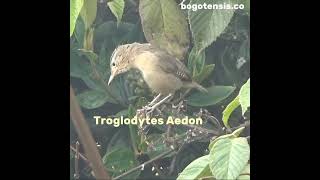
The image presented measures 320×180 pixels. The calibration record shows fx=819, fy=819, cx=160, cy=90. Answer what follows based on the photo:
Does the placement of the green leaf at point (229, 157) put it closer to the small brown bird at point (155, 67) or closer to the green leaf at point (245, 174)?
the green leaf at point (245, 174)

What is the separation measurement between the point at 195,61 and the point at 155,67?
0.09 metres

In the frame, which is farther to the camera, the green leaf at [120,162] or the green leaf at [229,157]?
the green leaf at [120,162]

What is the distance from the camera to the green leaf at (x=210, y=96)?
171 cm

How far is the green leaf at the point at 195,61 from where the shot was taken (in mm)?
1697

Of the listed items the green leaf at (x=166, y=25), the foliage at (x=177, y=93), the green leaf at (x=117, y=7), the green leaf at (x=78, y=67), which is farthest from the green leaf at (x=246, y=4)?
the green leaf at (x=78, y=67)

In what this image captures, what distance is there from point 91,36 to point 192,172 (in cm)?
35

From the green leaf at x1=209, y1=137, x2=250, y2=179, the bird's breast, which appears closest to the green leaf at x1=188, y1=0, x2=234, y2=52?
the bird's breast

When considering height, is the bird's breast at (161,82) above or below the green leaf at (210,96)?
above

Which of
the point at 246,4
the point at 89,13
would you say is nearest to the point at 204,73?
the point at 246,4

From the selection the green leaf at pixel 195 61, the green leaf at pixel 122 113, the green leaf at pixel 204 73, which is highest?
the green leaf at pixel 195 61

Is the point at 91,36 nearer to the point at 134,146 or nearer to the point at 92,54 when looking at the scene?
the point at 92,54

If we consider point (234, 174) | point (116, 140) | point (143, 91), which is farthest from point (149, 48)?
point (234, 174)

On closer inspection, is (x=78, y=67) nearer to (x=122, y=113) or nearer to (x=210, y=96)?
(x=122, y=113)

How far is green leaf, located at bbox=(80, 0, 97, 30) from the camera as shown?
1702 mm
